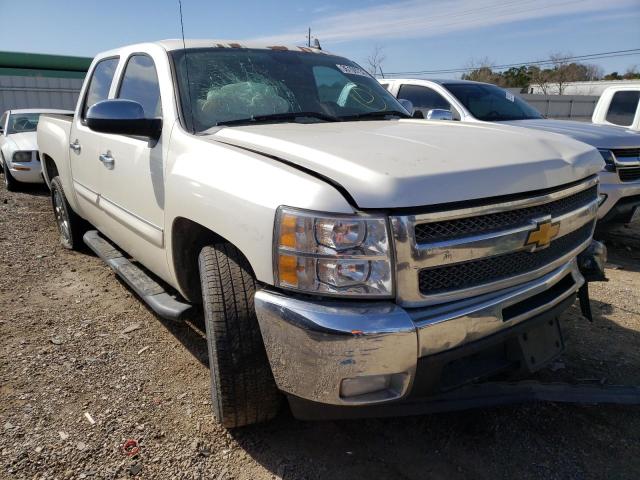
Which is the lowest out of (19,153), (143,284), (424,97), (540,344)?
(19,153)

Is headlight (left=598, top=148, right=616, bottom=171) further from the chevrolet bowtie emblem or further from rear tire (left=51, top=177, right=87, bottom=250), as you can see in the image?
rear tire (left=51, top=177, right=87, bottom=250)

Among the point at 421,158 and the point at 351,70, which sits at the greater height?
the point at 351,70

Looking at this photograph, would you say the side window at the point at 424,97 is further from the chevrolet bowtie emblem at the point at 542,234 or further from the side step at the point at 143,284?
the chevrolet bowtie emblem at the point at 542,234

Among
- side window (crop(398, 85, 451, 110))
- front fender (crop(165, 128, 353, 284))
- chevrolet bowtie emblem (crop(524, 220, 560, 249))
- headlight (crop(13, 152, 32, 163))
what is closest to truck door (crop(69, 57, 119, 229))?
front fender (crop(165, 128, 353, 284))

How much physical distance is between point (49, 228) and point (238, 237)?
5.50 meters

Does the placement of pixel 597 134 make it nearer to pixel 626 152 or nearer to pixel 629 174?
pixel 626 152

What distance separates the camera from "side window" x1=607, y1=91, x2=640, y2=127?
7.96 m

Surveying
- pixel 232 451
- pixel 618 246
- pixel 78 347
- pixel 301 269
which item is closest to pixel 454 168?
pixel 301 269

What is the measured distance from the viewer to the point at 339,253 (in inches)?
69.2

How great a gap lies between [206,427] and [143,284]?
3.59 ft

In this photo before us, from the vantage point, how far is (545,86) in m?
40.2

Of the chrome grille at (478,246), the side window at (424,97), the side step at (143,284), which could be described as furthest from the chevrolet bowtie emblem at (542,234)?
the side window at (424,97)

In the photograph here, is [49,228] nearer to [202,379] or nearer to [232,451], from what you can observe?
[202,379]

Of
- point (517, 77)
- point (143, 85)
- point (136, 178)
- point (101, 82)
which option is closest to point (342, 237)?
point (136, 178)
